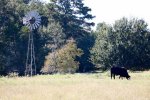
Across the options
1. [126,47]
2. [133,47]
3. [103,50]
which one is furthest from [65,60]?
[133,47]

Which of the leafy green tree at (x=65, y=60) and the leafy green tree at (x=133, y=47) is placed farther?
the leafy green tree at (x=133, y=47)

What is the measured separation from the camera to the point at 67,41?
68938mm

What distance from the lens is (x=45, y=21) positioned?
7856cm

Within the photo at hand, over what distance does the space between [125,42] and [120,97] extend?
45.0 metres

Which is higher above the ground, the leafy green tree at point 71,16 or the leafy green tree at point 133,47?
the leafy green tree at point 71,16

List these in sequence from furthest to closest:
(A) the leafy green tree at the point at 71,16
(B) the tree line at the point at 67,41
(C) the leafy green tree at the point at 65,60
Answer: (A) the leafy green tree at the point at 71,16 → (B) the tree line at the point at 67,41 → (C) the leafy green tree at the point at 65,60

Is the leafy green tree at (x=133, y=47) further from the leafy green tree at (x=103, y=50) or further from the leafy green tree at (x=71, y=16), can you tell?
the leafy green tree at (x=71, y=16)

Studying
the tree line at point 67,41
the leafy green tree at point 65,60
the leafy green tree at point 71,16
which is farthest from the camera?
the leafy green tree at point 71,16

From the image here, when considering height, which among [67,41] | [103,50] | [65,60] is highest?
[67,41]

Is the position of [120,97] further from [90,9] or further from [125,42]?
[90,9]

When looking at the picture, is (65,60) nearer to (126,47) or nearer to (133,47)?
(126,47)

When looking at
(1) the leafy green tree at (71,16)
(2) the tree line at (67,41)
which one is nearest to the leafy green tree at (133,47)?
(2) the tree line at (67,41)

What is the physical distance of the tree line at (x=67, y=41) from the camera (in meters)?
61.1

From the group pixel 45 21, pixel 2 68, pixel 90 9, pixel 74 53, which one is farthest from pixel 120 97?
pixel 90 9
